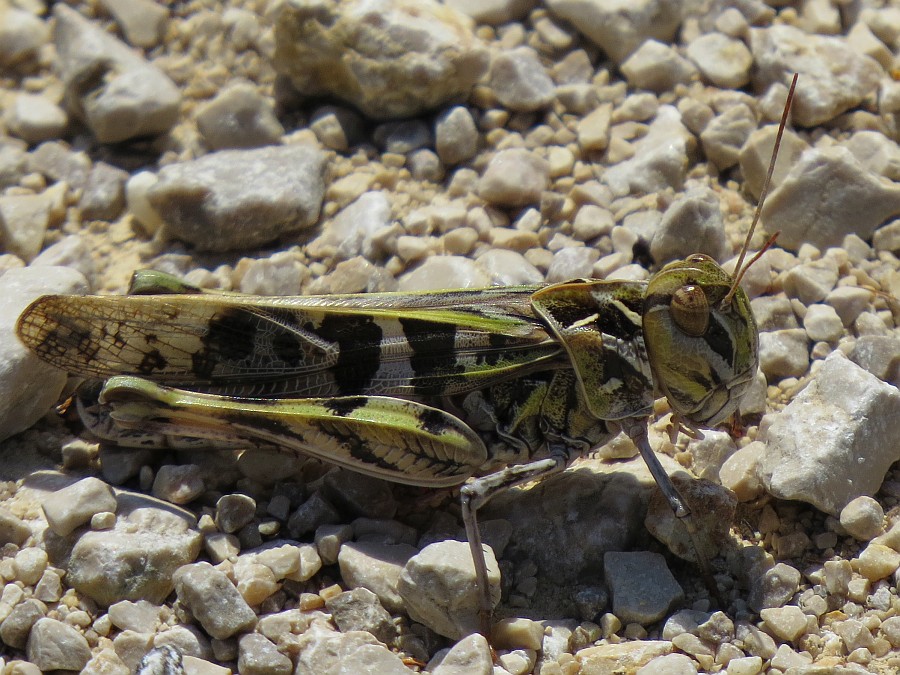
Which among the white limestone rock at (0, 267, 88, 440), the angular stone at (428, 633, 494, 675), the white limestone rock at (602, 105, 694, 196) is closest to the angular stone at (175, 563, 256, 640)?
the angular stone at (428, 633, 494, 675)

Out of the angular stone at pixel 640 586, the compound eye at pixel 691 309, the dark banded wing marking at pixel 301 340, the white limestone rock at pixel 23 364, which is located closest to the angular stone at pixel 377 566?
the dark banded wing marking at pixel 301 340

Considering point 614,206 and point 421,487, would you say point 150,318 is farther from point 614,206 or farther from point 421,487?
point 614,206

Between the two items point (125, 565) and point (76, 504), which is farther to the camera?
point (76, 504)

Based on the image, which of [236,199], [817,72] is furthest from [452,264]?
[817,72]

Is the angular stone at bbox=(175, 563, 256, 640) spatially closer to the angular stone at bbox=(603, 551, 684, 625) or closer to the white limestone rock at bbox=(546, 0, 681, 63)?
the angular stone at bbox=(603, 551, 684, 625)

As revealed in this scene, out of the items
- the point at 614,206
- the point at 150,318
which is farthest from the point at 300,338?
the point at 614,206

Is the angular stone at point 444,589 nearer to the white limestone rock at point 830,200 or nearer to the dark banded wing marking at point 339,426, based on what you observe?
the dark banded wing marking at point 339,426

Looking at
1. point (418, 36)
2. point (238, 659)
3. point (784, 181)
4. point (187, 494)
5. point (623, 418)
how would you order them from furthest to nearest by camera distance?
point (418, 36)
point (784, 181)
point (187, 494)
point (623, 418)
point (238, 659)

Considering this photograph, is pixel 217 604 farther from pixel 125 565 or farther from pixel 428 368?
pixel 428 368
